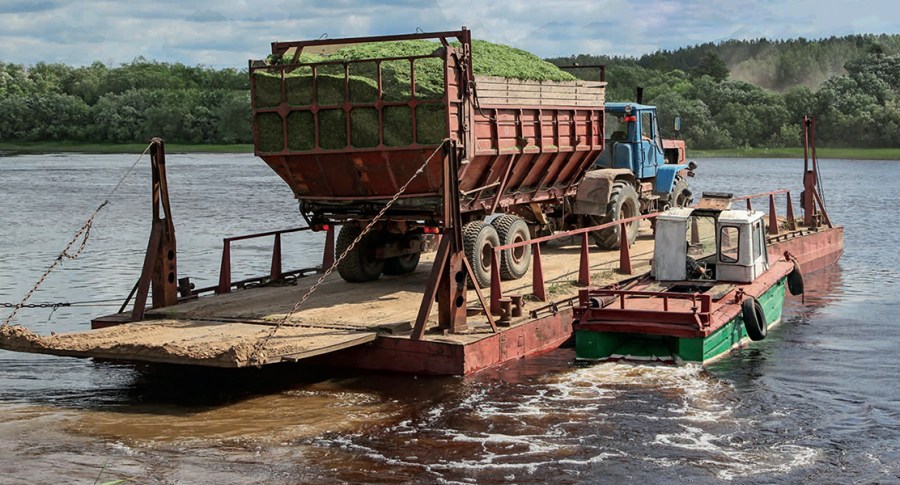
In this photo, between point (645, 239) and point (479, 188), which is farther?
point (645, 239)

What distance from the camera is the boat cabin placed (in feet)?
59.7

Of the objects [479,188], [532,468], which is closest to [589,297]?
[479,188]

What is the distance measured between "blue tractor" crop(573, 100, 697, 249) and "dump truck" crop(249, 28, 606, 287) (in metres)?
2.96

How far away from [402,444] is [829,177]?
61.5 m

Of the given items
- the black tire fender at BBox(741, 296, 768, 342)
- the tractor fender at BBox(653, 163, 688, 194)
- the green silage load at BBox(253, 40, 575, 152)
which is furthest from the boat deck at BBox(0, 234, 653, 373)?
the tractor fender at BBox(653, 163, 688, 194)

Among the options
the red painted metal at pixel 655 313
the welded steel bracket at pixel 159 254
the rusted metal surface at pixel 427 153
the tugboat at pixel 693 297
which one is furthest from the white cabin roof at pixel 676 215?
the welded steel bracket at pixel 159 254

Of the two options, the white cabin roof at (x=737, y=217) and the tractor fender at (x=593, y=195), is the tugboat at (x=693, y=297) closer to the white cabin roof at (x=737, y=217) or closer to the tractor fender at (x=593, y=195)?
the white cabin roof at (x=737, y=217)

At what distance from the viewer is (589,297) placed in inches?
653

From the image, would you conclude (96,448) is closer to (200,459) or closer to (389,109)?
(200,459)

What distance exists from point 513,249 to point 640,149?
6.01 metres

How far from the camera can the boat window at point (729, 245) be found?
60.0 ft

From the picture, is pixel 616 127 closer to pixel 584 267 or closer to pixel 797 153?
pixel 584 267

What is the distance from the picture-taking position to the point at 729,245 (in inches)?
724

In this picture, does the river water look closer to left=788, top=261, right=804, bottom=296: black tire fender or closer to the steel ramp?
left=788, top=261, right=804, bottom=296: black tire fender
